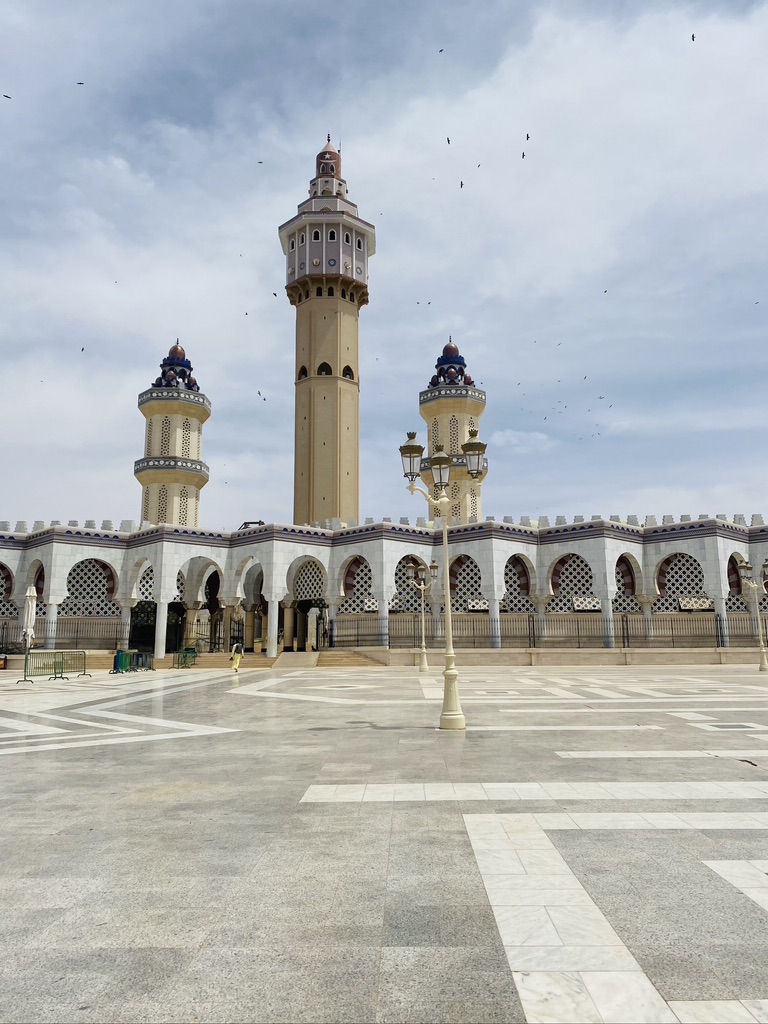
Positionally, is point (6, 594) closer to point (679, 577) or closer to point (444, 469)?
point (444, 469)

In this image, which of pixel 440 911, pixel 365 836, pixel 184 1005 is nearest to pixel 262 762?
pixel 365 836

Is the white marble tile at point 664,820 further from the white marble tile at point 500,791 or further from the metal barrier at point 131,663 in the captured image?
the metal barrier at point 131,663

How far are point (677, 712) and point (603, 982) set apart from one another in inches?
409

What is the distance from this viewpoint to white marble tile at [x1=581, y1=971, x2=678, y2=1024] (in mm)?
2488

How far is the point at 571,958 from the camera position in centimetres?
297

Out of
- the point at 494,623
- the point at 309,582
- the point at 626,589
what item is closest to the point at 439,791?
the point at 494,623

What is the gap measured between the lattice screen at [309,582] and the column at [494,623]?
867 centimetres

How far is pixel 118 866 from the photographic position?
14.0 feet

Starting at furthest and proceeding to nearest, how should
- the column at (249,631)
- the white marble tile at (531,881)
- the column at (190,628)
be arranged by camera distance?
the column at (249,631) < the column at (190,628) < the white marble tile at (531,881)

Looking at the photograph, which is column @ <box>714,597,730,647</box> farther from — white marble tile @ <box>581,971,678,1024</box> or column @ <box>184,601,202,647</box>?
white marble tile @ <box>581,971,678,1024</box>

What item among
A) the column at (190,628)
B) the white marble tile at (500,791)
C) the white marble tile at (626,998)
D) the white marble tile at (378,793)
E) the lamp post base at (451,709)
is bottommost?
the white marble tile at (500,791)

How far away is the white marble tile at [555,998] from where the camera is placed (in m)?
2.50

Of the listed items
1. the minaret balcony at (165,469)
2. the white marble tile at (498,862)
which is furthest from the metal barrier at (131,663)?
the white marble tile at (498,862)

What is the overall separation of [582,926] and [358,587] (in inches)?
1345
